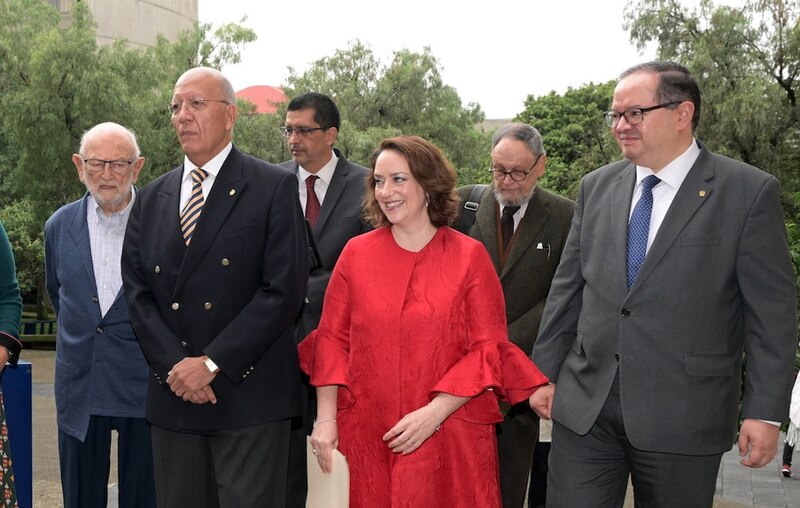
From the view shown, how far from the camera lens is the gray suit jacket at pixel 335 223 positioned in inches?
227

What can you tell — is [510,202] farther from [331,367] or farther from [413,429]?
[413,429]

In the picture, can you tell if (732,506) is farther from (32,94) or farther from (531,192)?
(32,94)

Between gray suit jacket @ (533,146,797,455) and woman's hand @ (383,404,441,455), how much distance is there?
61 cm

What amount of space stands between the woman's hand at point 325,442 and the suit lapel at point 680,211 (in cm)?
134

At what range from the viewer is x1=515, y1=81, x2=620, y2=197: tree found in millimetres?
50188

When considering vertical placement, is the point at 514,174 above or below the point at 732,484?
above

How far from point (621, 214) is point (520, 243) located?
5.58 feet

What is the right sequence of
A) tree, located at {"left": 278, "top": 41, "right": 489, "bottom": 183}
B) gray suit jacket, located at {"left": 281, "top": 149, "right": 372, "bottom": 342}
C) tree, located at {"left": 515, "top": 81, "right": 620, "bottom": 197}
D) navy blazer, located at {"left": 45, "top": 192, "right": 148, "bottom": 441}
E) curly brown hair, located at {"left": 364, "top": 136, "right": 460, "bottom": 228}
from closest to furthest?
Answer: 1. curly brown hair, located at {"left": 364, "top": 136, "right": 460, "bottom": 228}
2. navy blazer, located at {"left": 45, "top": 192, "right": 148, "bottom": 441}
3. gray suit jacket, located at {"left": 281, "top": 149, "right": 372, "bottom": 342}
4. tree, located at {"left": 278, "top": 41, "right": 489, "bottom": 183}
5. tree, located at {"left": 515, "top": 81, "right": 620, "bottom": 197}

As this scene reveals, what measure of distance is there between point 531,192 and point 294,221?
6.47ft

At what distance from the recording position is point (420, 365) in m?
4.04

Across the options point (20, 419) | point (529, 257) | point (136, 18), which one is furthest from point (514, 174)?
point (136, 18)

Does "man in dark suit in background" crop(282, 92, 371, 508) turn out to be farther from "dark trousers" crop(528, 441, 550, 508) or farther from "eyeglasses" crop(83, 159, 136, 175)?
"dark trousers" crop(528, 441, 550, 508)

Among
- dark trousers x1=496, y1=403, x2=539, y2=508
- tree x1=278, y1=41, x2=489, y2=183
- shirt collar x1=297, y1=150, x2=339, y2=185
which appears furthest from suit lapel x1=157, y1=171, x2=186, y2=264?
tree x1=278, y1=41, x2=489, y2=183

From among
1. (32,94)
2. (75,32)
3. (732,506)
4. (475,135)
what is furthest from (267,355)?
(475,135)
